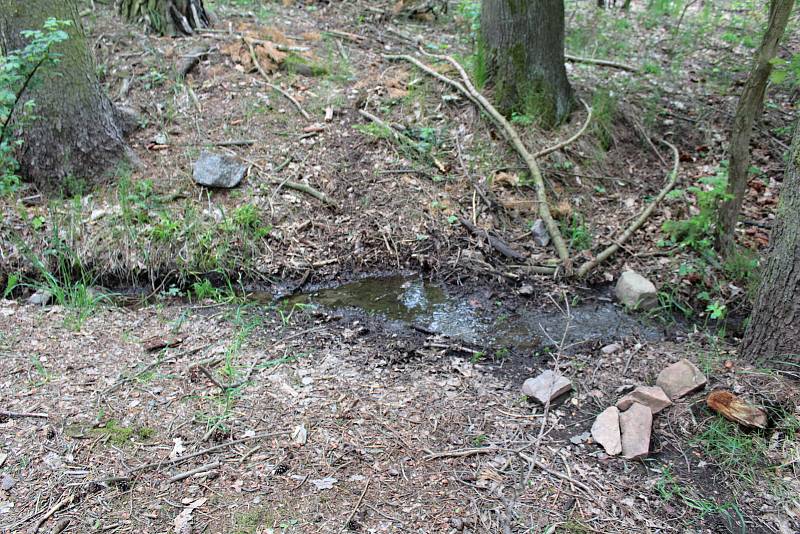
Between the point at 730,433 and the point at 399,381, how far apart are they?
168 centimetres

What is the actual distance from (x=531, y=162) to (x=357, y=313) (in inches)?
86.1

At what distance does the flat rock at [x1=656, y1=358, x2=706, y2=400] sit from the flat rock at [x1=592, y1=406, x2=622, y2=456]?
0.33 meters

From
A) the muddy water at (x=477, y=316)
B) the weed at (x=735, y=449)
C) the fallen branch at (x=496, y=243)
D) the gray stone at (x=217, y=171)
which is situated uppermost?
the gray stone at (x=217, y=171)

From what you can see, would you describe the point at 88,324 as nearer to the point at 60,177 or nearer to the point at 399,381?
the point at 60,177

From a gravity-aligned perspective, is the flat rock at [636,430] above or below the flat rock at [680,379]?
below

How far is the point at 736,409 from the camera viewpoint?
2.65 metres

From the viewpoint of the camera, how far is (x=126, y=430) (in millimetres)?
2758

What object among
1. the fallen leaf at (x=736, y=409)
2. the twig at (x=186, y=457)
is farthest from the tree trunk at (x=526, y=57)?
the twig at (x=186, y=457)

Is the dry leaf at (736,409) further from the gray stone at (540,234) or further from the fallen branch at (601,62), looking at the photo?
the fallen branch at (601,62)

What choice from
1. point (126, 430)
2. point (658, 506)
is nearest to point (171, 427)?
point (126, 430)

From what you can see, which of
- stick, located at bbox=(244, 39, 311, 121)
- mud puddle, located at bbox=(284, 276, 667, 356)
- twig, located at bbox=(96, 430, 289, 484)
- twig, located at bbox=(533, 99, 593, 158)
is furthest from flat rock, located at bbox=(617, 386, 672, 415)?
stick, located at bbox=(244, 39, 311, 121)

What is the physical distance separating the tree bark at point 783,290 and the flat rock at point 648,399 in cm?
59

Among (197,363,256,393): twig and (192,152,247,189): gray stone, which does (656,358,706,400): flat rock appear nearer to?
(197,363,256,393): twig

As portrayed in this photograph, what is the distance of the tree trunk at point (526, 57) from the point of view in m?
5.21
